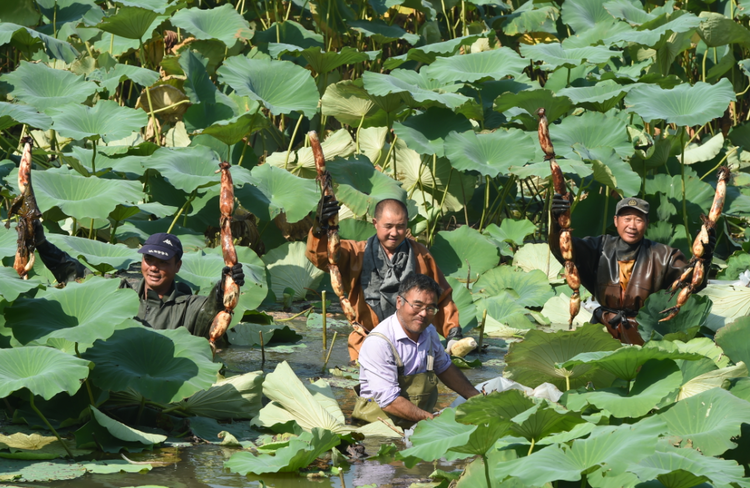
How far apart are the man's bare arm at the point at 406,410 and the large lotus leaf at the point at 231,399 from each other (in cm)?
64

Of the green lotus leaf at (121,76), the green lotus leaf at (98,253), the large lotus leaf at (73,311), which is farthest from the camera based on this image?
the green lotus leaf at (121,76)

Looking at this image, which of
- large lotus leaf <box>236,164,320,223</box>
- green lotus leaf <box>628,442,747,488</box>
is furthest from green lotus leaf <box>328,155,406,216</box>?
green lotus leaf <box>628,442,747,488</box>

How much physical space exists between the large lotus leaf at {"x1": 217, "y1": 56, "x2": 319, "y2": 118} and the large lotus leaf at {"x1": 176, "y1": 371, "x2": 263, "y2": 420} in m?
3.32

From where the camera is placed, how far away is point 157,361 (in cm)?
369

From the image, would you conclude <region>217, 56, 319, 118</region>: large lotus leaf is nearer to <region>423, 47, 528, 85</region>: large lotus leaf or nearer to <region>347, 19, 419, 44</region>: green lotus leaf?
<region>423, 47, 528, 85</region>: large lotus leaf

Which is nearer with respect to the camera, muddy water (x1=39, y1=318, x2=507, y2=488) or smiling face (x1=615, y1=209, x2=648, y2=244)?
muddy water (x1=39, y1=318, x2=507, y2=488)

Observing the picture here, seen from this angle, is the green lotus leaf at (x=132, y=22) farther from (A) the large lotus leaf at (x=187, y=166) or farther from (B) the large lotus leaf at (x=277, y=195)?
(B) the large lotus leaf at (x=277, y=195)

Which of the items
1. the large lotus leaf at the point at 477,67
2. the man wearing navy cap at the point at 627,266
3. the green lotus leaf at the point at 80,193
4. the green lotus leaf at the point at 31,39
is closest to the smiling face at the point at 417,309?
the man wearing navy cap at the point at 627,266

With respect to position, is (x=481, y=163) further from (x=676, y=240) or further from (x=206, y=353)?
(x=206, y=353)

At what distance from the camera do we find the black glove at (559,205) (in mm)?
4297

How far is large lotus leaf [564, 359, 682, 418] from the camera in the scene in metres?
3.07

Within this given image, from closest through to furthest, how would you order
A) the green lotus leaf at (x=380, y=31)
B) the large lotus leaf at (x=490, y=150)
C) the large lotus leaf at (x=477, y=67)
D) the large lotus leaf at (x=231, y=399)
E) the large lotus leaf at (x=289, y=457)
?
1. the large lotus leaf at (x=289, y=457)
2. the large lotus leaf at (x=231, y=399)
3. the large lotus leaf at (x=490, y=150)
4. the large lotus leaf at (x=477, y=67)
5. the green lotus leaf at (x=380, y=31)

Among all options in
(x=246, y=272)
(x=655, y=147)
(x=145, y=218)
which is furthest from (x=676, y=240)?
(x=145, y=218)

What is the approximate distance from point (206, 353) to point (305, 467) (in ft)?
2.21
